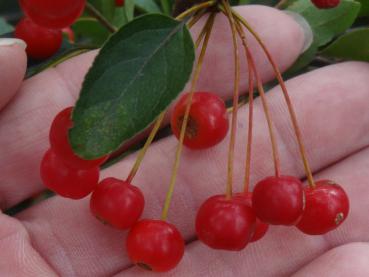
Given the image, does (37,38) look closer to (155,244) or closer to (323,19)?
(155,244)

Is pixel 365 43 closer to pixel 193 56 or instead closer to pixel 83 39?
pixel 193 56

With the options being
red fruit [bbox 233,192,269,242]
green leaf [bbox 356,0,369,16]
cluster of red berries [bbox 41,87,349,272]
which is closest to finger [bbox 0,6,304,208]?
green leaf [bbox 356,0,369,16]

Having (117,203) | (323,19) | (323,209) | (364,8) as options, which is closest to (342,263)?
(323,209)

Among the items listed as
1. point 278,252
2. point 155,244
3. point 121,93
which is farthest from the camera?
point 278,252

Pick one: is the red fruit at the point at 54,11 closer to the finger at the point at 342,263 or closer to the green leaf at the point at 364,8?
the finger at the point at 342,263

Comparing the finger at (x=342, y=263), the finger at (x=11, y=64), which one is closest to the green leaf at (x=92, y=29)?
the finger at (x=11, y=64)

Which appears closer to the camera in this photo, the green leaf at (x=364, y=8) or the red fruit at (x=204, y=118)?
the red fruit at (x=204, y=118)
